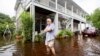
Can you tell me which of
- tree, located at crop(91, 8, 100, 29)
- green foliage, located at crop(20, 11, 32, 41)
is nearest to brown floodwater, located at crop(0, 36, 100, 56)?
green foliage, located at crop(20, 11, 32, 41)

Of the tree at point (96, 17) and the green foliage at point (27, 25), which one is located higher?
the tree at point (96, 17)

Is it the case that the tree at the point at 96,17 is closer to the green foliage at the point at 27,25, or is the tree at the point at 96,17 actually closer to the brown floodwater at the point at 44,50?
the green foliage at the point at 27,25

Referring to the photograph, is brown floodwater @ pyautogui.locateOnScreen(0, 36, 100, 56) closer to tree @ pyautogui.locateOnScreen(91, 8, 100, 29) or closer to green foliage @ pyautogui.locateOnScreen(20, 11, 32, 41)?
green foliage @ pyautogui.locateOnScreen(20, 11, 32, 41)

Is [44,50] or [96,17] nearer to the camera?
[44,50]

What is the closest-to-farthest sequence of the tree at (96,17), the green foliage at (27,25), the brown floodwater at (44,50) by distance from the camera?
the brown floodwater at (44,50) < the green foliage at (27,25) < the tree at (96,17)

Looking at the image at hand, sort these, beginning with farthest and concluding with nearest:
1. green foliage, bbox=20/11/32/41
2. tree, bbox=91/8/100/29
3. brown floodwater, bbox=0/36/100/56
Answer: tree, bbox=91/8/100/29, green foliage, bbox=20/11/32/41, brown floodwater, bbox=0/36/100/56

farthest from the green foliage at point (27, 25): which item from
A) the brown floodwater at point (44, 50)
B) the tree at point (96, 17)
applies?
the tree at point (96, 17)

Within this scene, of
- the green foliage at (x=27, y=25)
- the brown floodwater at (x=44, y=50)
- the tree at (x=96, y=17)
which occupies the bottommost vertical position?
the brown floodwater at (x=44, y=50)

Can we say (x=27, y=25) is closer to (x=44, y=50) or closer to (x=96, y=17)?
(x=44, y=50)

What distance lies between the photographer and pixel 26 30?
17469 mm

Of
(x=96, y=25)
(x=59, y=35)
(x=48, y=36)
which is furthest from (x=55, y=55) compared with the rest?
Answer: (x=96, y=25)

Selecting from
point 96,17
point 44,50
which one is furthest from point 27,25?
point 96,17

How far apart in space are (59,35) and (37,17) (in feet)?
12.6

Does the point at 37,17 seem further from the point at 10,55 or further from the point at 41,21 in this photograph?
the point at 10,55
